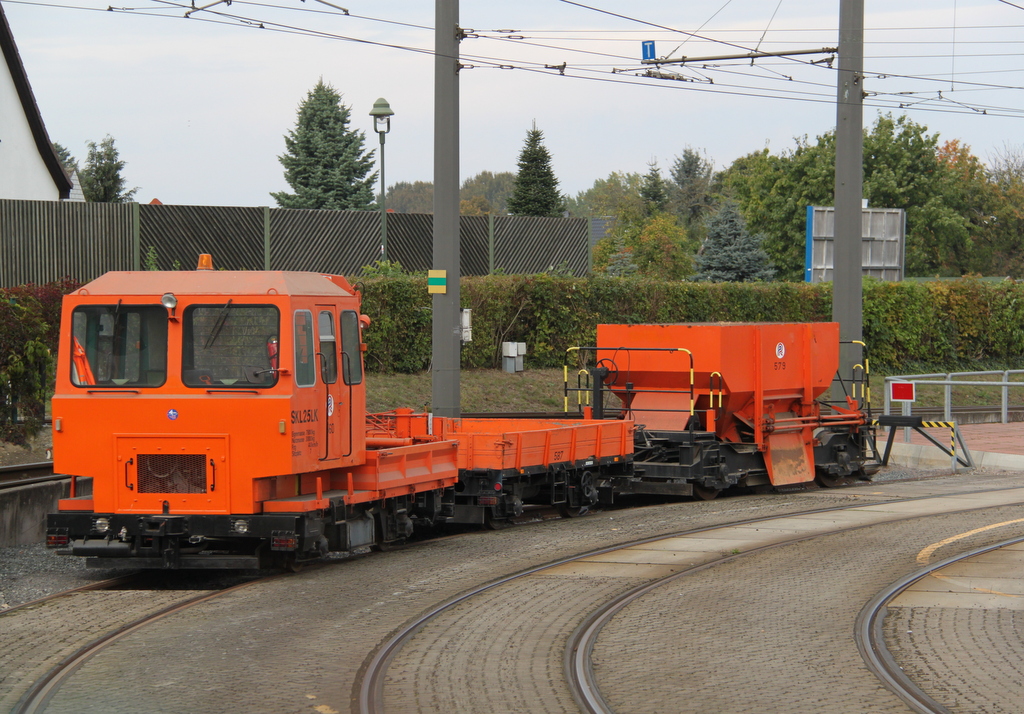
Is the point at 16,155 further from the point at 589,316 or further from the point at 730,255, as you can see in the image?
the point at 730,255

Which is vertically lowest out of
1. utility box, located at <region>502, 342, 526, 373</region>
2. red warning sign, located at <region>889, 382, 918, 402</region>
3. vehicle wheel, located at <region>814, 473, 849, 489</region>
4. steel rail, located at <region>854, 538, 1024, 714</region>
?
vehicle wheel, located at <region>814, 473, 849, 489</region>

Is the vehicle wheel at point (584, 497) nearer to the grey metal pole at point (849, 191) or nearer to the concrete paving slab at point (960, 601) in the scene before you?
the concrete paving slab at point (960, 601)

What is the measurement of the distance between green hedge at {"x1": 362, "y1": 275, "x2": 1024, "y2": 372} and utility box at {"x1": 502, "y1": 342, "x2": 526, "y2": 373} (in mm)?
321

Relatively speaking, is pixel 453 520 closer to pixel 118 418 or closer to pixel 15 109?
pixel 118 418

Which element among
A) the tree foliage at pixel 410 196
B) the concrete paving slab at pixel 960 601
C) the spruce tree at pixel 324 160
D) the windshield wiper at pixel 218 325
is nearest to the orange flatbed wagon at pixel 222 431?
the windshield wiper at pixel 218 325

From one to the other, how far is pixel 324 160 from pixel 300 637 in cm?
4430

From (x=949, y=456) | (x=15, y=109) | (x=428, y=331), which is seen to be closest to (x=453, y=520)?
(x=949, y=456)

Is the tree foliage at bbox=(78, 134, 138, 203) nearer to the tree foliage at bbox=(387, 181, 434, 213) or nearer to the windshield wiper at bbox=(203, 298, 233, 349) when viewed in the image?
the windshield wiper at bbox=(203, 298, 233, 349)

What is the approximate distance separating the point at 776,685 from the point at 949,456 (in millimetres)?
15424

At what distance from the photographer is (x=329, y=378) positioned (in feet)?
35.2

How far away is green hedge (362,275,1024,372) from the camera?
27.2 meters

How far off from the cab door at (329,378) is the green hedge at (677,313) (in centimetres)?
1560

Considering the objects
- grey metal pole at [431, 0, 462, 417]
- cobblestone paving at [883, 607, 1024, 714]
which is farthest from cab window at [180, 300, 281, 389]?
grey metal pole at [431, 0, 462, 417]

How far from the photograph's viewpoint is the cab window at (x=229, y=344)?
10.0 metres
